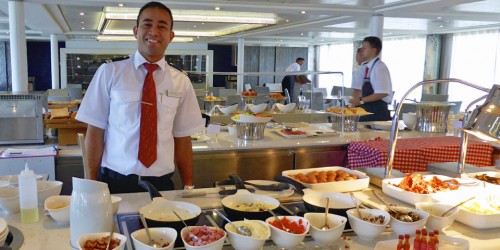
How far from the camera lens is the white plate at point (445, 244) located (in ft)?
3.82

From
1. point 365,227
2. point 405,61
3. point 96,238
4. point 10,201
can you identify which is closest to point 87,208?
point 96,238

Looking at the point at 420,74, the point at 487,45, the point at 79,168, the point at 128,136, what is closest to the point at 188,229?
the point at 128,136

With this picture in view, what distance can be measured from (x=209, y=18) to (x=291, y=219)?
20.8 feet

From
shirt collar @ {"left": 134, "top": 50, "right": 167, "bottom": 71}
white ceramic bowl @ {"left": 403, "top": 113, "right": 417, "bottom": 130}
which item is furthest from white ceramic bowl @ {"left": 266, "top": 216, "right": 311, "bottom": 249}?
white ceramic bowl @ {"left": 403, "top": 113, "right": 417, "bottom": 130}

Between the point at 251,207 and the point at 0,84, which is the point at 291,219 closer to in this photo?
the point at 251,207

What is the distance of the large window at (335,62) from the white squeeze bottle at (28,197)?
12.2m

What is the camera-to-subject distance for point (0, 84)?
47.8 feet

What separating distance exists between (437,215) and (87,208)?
3.37 feet

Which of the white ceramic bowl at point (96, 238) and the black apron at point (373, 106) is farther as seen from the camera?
the black apron at point (373, 106)

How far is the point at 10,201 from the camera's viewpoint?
4.51 feet

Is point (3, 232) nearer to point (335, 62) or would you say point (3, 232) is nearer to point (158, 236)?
point (158, 236)

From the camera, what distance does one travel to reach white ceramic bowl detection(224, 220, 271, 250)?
1107 millimetres

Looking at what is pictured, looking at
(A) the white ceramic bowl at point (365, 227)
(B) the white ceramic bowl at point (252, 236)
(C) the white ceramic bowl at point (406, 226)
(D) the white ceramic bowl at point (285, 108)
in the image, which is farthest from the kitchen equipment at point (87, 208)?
(D) the white ceramic bowl at point (285, 108)

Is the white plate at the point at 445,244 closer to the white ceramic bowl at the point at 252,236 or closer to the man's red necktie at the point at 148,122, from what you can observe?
the white ceramic bowl at the point at 252,236
